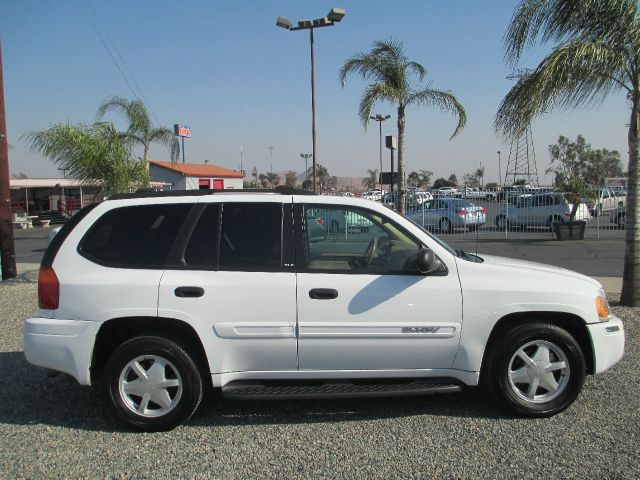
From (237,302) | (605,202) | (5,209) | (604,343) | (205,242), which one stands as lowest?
(604,343)

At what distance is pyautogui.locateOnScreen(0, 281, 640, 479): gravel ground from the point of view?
3480mm

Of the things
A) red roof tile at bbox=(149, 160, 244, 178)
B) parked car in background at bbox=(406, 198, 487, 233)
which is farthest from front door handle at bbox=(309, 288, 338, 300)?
red roof tile at bbox=(149, 160, 244, 178)

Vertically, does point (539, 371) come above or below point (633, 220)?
below

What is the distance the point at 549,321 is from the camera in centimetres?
423

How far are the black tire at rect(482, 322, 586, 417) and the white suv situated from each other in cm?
1

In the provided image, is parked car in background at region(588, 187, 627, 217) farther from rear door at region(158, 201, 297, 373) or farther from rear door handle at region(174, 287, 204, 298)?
rear door handle at region(174, 287, 204, 298)

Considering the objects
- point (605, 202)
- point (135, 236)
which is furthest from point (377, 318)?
point (605, 202)

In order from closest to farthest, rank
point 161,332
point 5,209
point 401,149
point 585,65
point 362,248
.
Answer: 1. point 161,332
2. point 362,248
3. point 585,65
4. point 5,209
5. point 401,149

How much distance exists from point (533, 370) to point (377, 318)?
4.15ft

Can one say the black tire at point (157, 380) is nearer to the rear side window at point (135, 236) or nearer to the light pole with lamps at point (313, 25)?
the rear side window at point (135, 236)

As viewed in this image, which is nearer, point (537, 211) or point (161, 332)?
point (161, 332)

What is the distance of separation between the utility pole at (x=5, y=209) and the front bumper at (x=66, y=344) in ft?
27.2

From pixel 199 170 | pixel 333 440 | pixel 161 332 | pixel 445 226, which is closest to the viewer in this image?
pixel 333 440

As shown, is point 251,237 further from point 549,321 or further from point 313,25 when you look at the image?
point 313,25
